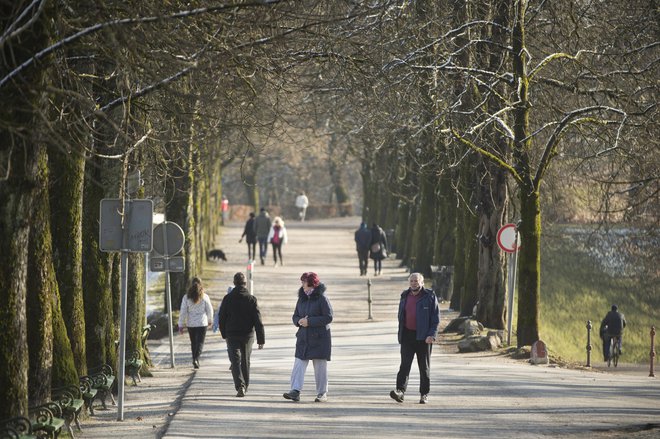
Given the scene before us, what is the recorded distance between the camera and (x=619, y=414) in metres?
17.4

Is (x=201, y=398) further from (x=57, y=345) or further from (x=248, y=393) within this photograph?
A: (x=57, y=345)

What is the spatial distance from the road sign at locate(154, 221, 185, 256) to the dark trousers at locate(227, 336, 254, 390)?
4960 mm

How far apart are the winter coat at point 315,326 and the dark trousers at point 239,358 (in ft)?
3.69

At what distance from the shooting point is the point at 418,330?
18094 millimetres

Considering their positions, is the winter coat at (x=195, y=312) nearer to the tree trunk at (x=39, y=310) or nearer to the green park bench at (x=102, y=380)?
the green park bench at (x=102, y=380)

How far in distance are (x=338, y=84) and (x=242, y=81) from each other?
780 cm

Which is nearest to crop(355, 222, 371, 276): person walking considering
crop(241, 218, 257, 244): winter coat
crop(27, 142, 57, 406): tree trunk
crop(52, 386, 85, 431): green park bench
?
crop(241, 218, 257, 244): winter coat

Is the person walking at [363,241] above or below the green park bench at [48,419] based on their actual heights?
above

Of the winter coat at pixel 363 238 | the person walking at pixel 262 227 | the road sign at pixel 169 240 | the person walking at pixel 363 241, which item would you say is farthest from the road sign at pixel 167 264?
the person walking at pixel 262 227

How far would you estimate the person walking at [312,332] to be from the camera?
59.8 feet

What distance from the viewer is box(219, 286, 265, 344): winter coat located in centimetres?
1925

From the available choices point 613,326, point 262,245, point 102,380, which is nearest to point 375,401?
point 102,380

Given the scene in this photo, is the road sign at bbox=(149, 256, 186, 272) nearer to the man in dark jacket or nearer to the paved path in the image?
the paved path

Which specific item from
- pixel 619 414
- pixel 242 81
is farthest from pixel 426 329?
pixel 242 81
